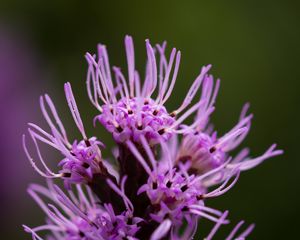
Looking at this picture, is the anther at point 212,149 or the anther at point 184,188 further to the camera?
the anther at point 212,149

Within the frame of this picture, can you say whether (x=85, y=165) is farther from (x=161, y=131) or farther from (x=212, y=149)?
(x=212, y=149)

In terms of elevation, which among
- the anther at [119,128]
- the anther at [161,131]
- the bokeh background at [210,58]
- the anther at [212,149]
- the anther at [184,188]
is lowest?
the anther at [184,188]

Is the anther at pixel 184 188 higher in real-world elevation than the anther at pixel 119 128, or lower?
lower

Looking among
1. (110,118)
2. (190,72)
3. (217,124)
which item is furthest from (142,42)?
(110,118)

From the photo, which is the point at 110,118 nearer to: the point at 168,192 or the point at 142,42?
the point at 168,192

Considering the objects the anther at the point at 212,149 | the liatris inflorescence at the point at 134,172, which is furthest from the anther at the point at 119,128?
the anther at the point at 212,149

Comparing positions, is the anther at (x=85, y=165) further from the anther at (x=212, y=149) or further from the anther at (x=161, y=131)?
the anther at (x=212, y=149)

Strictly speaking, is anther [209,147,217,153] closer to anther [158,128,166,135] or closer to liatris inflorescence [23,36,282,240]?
liatris inflorescence [23,36,282,240]

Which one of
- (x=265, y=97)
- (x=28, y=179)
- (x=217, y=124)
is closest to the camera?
(x=217, y=124)
